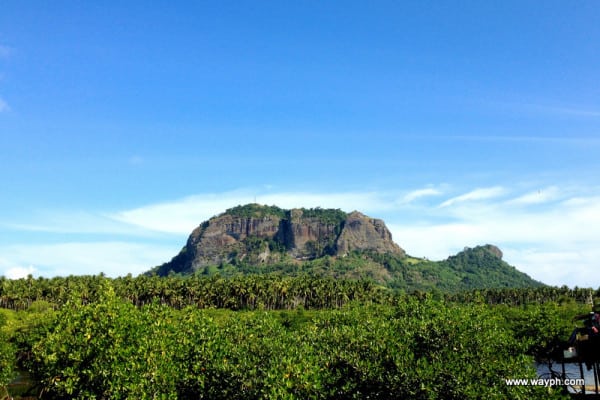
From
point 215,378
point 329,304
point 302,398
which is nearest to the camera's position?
point 302,398

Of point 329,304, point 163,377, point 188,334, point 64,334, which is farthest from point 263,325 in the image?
point 329,304

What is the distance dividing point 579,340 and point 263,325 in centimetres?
1946

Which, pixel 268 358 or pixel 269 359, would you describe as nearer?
pixel 269 359

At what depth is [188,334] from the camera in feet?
104

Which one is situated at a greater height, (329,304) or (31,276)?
(31,276)

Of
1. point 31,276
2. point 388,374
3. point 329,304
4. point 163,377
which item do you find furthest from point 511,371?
point 31,276

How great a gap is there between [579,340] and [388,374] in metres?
13.1

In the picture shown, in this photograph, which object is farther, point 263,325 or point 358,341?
point 263,325

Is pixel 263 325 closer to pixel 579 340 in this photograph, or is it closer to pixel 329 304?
pixel 579 340

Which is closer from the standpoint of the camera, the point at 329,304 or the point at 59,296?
the point at 59,296

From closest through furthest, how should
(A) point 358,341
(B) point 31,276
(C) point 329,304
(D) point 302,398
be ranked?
1. (D) point 302,398
2. (A) point 358,341
3. (B) point 31,276
4. (C) point 329,304

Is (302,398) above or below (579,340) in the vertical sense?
below

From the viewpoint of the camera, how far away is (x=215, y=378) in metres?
25.7

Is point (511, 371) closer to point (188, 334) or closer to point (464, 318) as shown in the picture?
point (464, 318)
